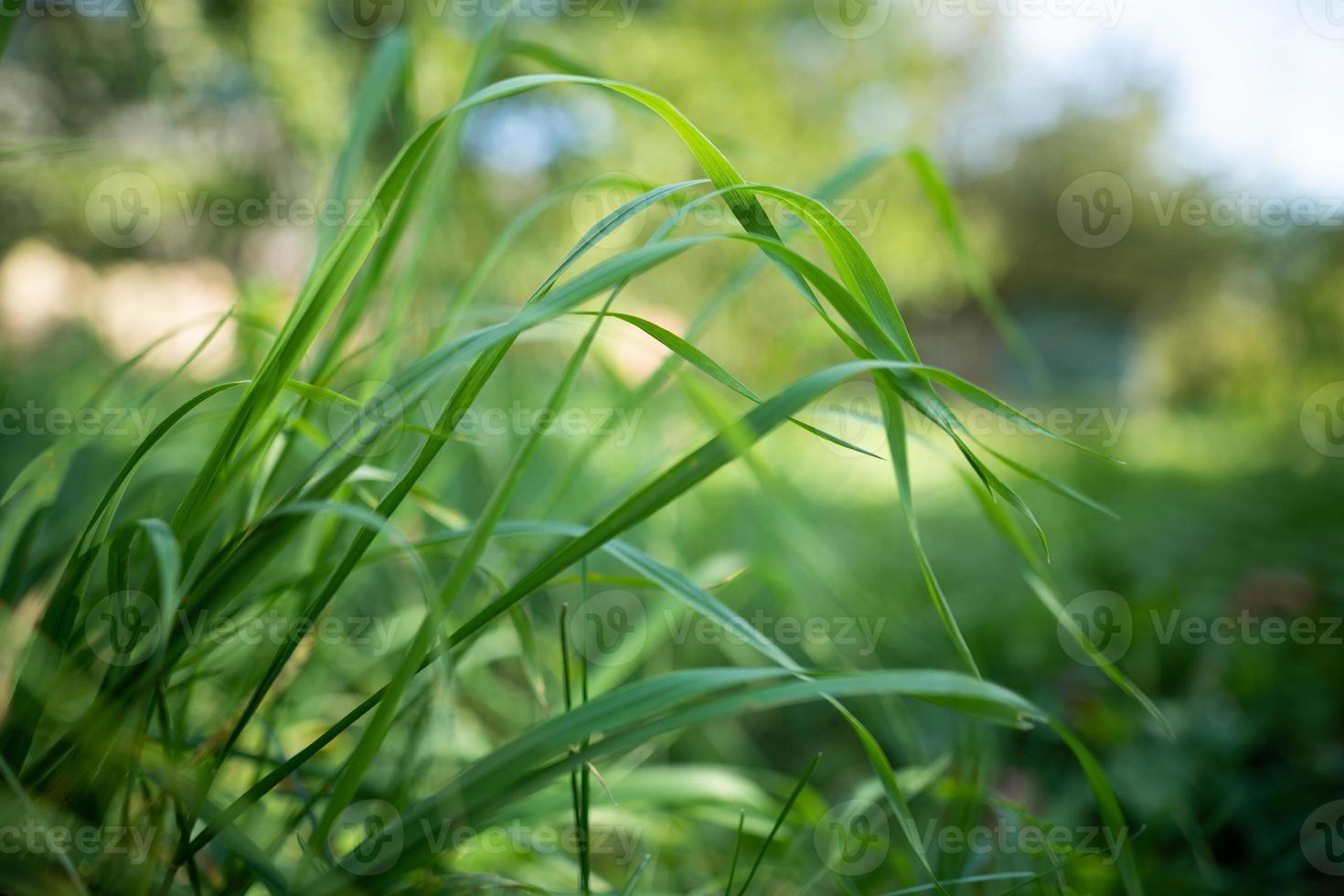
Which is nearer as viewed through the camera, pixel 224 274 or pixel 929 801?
pixel 929 801

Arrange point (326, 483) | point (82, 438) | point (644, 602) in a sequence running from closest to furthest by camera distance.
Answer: point (326, 483), point (82, 438), point (644, 602)

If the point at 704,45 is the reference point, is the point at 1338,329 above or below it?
below

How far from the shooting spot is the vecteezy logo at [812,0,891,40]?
4.98 meters

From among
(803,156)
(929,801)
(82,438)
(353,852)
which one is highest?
(803,156)

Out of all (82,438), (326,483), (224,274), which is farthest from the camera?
(224,274)

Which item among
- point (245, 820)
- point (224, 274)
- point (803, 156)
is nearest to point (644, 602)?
point (245, 820)

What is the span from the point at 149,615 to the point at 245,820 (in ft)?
0.55

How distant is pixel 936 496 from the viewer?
2367 mm

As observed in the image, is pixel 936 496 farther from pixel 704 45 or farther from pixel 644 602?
pixel 704 45

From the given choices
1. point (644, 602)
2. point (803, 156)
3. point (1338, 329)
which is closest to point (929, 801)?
point (644, 602)
